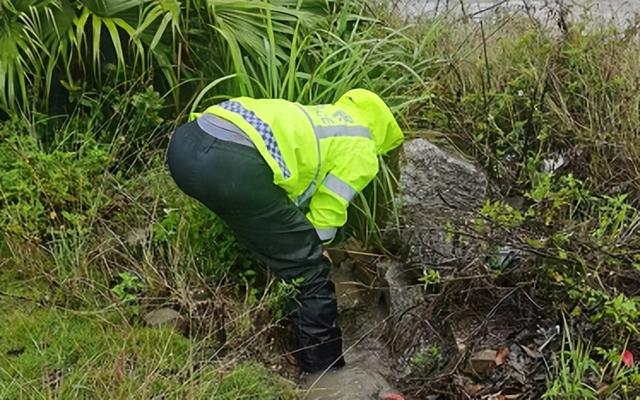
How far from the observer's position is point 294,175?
366 cm

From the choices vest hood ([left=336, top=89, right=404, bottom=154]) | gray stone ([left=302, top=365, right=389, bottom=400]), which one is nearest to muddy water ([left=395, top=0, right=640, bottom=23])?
vest hood ([left=336, top=89, right=404, bottom=154])

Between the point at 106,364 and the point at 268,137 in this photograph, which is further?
the point at 268,137

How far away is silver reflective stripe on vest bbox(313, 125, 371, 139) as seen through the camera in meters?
3.78

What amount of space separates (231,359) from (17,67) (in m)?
2.04

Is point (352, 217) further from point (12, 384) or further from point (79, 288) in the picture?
point (12, 384)

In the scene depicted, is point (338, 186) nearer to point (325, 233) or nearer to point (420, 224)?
point (325, 233)

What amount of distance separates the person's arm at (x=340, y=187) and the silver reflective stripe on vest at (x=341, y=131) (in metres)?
0.06

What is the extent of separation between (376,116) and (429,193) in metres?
0.48

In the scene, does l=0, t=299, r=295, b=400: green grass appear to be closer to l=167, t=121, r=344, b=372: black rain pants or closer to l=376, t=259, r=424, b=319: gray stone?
l=167, t=121, r=344, b=372: black rain pants

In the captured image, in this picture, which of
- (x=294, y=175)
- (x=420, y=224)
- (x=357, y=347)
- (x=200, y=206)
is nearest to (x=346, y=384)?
(x=357, y=347)

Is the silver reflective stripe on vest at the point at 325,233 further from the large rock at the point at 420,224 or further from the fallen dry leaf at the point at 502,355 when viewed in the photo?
the fallen dry leaf at the point at 502,355

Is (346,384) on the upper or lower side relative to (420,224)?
lower

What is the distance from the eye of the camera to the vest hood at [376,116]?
12.9 feet

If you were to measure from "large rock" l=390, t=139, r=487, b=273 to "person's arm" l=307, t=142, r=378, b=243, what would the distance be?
0.36 m
